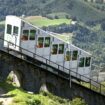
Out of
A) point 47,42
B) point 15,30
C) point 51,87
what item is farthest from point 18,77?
point 47,42

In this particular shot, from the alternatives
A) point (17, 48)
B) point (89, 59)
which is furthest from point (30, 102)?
point (89, 59)

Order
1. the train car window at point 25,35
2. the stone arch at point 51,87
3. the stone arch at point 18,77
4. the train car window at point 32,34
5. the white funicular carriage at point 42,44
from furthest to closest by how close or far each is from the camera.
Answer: the train car window at point 32,34
the stone arch at point 51,87
the train car window at point 25,35
the white funicular carriage at point 42,44
the stone arch at point 18,77

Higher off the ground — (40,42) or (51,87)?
(40,42)

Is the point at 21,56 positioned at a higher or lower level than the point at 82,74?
higher

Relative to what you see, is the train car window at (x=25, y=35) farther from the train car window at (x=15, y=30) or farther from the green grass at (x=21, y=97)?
the green grass at (x=21, y=97)

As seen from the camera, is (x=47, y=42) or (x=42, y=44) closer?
(x=42, y=44)

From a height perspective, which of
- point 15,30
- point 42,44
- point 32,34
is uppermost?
point 15,30

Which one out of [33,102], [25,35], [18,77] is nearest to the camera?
[33,102]

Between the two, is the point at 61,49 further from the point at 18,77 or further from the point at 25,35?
the point at 18,77

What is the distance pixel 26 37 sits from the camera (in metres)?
41.8

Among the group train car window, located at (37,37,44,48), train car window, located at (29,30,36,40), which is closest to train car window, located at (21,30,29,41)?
train car window, located at (29,30,36,40)

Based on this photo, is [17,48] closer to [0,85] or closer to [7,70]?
[7,70]

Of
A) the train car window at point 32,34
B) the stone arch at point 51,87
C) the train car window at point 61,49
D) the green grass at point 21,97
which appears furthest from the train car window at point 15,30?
the green grass at point 21,97

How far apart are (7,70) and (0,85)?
3007 millimetres
